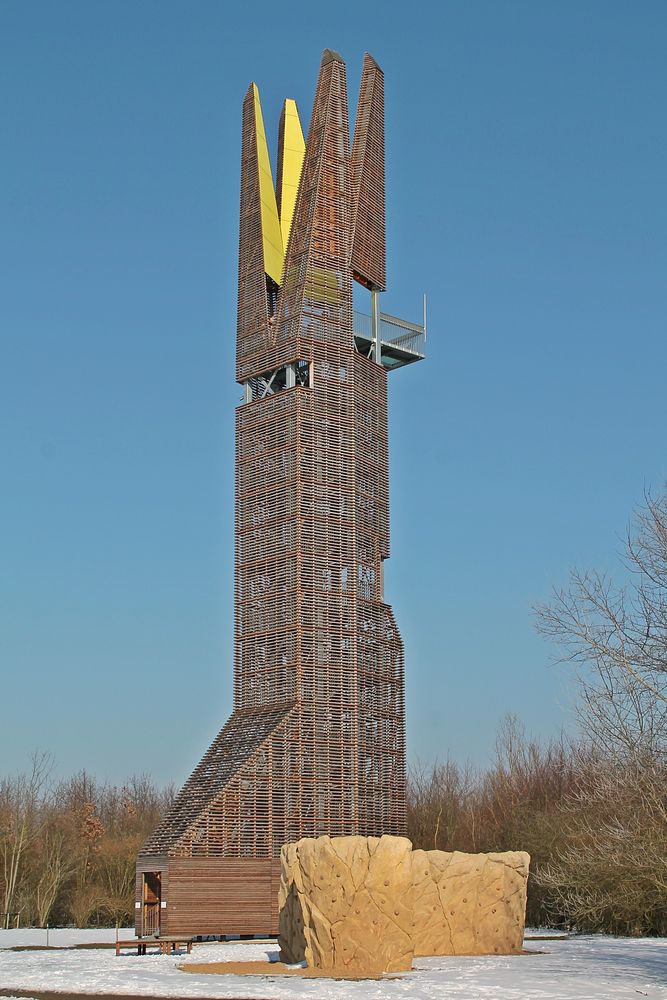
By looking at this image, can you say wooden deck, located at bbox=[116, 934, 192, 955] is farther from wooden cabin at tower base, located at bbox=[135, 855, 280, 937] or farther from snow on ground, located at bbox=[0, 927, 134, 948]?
snow on ground, located at bbox=[0, 927, 134, 948]

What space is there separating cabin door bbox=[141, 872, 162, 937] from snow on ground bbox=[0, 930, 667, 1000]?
4.36 m

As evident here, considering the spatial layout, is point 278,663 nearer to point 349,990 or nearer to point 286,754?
point 286,754

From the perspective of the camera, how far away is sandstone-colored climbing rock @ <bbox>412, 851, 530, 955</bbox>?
66.5 ft

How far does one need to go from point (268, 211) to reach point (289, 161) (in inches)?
82.2

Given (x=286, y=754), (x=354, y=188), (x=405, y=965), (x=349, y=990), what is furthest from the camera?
(x=354, y=188)

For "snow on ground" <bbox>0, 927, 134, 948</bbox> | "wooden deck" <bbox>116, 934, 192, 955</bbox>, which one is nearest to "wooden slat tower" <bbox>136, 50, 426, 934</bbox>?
"wooden deck" <bbox>116, 934, 192, 955</bbox>

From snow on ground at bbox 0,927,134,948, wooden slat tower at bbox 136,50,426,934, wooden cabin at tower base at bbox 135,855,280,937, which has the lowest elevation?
snow on ground at bbox 0,927,134,948

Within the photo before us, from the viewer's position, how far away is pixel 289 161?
111ft

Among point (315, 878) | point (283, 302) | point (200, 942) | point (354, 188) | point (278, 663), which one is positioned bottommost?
point (200, 942)

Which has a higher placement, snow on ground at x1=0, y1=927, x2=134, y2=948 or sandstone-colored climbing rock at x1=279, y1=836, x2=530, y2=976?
sandstone-colored climbing rock at x1=279, y1=836, x2=530, y2=976

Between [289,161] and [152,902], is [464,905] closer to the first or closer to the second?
[152,902]

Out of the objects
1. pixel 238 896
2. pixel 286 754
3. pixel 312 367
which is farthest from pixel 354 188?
pixel 238 896

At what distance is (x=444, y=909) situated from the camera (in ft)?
66.8

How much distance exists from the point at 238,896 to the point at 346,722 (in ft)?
15.3
